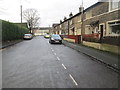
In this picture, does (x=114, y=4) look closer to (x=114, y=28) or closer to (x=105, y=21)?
(x=105, y=21)

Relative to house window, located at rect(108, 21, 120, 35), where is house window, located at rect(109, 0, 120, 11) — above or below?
above

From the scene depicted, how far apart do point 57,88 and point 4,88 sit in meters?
1.74

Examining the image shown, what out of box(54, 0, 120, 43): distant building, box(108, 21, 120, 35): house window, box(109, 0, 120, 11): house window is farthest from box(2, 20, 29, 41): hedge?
box(109, 0, 120, 11): house window

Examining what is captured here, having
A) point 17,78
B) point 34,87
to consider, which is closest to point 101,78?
point 34,87

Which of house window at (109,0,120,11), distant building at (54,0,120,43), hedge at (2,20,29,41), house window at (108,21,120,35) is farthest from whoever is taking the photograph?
hedge at (2,20,29,41)

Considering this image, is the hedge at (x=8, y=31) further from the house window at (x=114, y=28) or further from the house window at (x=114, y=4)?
the house window at (x=114, y=4)

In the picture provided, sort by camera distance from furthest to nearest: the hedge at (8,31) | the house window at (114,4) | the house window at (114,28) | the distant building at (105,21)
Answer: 1. the hedge at (8,31)
2. the house window at (114,4)
3. the house window at (114,28)
4. the distant building at (105,21)

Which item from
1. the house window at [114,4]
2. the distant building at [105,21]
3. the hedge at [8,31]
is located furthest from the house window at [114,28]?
the hedge at [8,31]

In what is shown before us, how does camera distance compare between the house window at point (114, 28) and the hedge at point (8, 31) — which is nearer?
the house window at point (114, 28)

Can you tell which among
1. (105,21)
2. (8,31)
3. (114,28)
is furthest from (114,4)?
(8,31)

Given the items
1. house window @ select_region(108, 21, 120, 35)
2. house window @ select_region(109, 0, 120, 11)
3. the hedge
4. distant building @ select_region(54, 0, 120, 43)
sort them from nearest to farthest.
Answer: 1. distant building @ select_region(54, 0, 120, 43)
2. house window @ select_region(108, 21, 120, 35)
3. house window @ select_region(109, 0, 120, 11)
4. the hedge

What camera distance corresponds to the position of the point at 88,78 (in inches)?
231

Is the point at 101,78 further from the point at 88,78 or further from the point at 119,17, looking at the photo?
the point at 119,17

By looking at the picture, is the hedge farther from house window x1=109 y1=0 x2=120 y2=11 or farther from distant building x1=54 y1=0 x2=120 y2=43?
house window x1=109 y1=0 x2=120 y2=11
